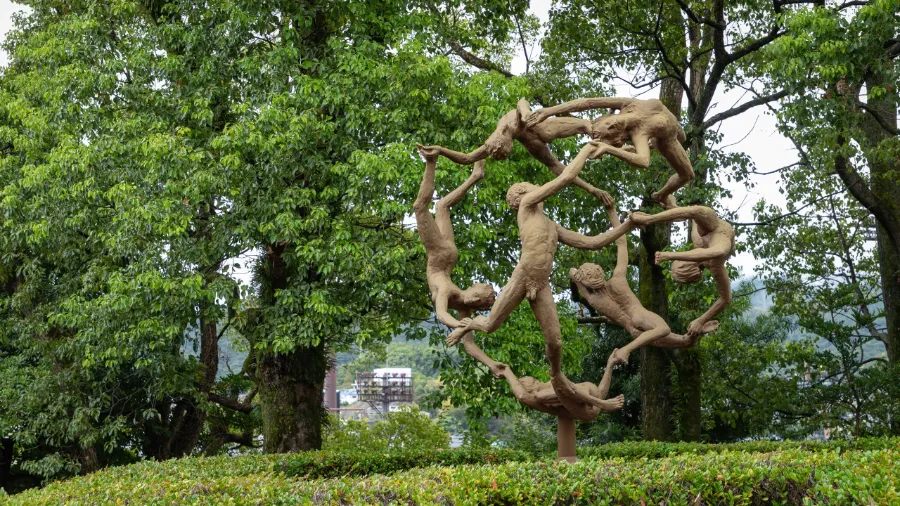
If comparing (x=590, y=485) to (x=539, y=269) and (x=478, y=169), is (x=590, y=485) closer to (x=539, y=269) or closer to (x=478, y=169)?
(x=539, y=269)

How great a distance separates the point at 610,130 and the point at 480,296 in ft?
5.02

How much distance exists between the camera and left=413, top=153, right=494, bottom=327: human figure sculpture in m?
6.58

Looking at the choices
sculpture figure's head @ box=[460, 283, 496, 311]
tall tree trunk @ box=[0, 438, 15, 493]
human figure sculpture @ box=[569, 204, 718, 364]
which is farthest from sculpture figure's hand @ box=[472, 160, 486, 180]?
tall tree trunk @ box=[0, 438, 15, 493]

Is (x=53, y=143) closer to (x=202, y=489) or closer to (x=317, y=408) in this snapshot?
(x=317, y=408)

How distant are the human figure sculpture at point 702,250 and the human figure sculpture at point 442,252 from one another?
1260mm

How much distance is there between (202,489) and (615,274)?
331 centimetres

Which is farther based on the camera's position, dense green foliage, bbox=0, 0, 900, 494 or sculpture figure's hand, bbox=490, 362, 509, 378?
dense green foliage, bbox=0, 0, 900, 494

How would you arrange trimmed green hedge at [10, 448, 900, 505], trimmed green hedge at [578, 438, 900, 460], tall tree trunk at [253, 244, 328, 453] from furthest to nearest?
1. tall tree trunk at [253, 244, 328, 453]
2. trimmed green hedge at [578, 438, 900, 460]
3. trimmed green hedge at [10, 448, 900, 505]

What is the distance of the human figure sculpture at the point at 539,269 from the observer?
19.9ft

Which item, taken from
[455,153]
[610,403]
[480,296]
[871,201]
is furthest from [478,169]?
[871,201]

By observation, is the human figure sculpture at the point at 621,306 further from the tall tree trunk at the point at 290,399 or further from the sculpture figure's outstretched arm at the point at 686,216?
the tall tree trunk at the point at 290,399

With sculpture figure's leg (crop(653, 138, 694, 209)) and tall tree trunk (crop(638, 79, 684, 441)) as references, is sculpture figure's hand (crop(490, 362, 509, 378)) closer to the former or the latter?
sculpture figure's leg (crop(653, 138, 694, 209))

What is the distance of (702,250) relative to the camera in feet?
21.0

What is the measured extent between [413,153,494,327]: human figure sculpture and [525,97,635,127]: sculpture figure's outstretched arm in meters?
0.61
